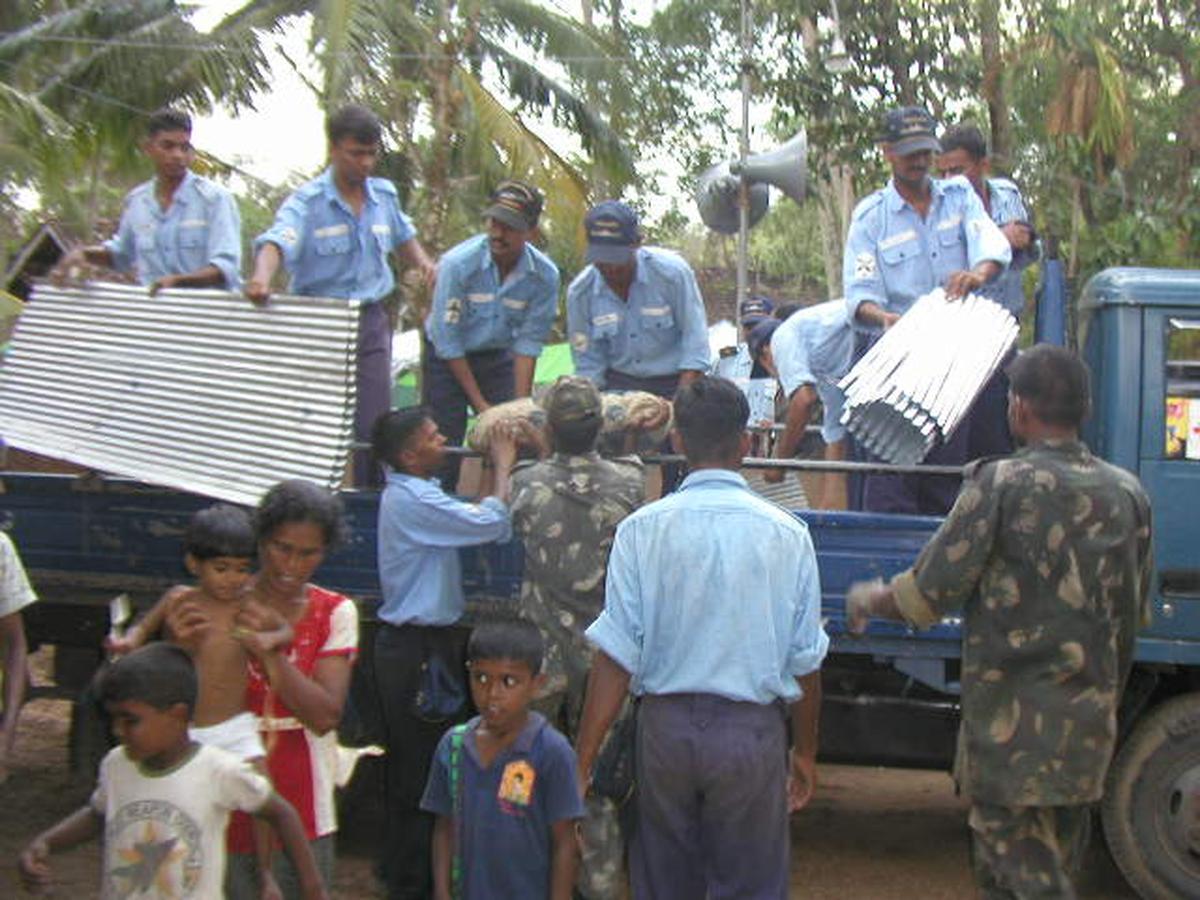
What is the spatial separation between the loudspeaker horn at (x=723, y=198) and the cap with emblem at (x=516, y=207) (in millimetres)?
6168

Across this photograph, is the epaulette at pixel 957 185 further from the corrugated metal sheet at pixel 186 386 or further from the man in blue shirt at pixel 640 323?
the corrugated metal sheet at pixel 186 386

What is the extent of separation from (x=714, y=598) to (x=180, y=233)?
128 inches

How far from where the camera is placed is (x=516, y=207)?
20.7 feet

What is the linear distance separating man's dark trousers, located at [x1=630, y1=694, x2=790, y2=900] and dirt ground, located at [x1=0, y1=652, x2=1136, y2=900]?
2.24 meters

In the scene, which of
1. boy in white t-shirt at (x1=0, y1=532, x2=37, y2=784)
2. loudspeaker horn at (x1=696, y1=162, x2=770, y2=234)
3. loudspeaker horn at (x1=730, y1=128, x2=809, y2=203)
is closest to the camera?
boy in white t-shirt at (x1=0, y1=532, x2=37, y2=784)

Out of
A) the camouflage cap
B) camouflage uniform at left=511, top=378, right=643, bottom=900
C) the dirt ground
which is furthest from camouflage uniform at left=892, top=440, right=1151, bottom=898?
the dirt ground

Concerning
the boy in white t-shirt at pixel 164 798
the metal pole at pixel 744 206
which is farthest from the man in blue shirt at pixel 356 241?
the metal pole at pixel 744 206

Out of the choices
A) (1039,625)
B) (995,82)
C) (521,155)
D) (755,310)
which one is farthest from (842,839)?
(521,155)

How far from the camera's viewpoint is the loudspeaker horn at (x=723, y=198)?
12.5 metres

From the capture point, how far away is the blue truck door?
18.6ft

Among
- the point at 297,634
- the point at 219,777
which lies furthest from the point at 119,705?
the point at 297,634

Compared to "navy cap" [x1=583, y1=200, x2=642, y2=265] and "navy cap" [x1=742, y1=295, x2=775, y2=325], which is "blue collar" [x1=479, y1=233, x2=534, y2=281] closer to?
"navy cap" [x1=583, y1=200, x2=642, y2=265]

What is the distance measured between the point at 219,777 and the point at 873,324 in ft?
11.3

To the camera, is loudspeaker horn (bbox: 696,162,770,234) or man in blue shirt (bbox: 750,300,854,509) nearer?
man in blue shirt (bbox: 750,300,854,509)
